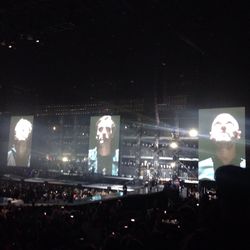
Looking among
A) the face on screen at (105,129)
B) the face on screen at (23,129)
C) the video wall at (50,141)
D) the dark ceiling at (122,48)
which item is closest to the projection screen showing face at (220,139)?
the dark ceiling at (122,48)

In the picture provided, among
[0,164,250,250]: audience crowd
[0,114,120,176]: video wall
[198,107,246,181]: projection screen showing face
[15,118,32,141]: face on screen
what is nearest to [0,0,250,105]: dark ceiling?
[198,107,246,181]: projection screen showing face

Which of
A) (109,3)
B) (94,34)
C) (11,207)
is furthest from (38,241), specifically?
(94,34)

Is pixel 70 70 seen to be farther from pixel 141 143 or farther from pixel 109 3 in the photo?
pixel 109 3

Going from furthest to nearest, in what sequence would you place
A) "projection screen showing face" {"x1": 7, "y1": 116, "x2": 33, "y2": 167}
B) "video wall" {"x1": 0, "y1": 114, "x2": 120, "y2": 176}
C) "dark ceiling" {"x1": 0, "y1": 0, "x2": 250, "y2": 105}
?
"projection screen showing face" {"x1": 7, "y1": 116, "x2": 33, "y2": 167}, "video wall" {"x1": 0, "y1": 114, "x2": 120, "y2": 176}, "dark ceiling" {"x1": 0, "y1": 0, "x2": 250, "y2": 105}

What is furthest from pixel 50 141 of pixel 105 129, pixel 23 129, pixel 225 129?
pixel 225 129

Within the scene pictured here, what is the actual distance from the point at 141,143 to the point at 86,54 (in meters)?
7.31

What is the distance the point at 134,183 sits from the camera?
18484mm

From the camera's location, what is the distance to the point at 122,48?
52.2 feet

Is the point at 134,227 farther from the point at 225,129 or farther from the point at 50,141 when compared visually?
the point at 50,141

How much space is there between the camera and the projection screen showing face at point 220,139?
15.6m

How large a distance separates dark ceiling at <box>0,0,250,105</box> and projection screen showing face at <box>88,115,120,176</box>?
183 cm

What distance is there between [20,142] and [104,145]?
282 inches

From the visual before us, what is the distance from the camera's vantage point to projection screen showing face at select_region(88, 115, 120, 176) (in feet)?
65.0

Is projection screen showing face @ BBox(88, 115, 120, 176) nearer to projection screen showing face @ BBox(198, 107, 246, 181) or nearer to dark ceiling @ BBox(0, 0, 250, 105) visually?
dark ceiling @ BBox(0, 0, 250, 105)
